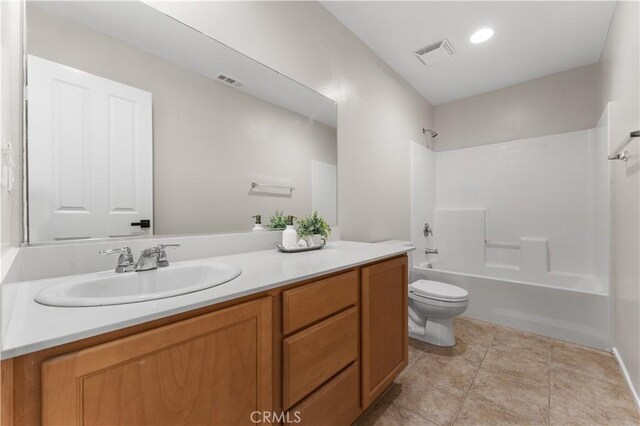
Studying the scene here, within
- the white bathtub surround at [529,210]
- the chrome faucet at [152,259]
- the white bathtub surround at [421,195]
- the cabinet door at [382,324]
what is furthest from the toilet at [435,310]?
the chrome faucet at [152,259]

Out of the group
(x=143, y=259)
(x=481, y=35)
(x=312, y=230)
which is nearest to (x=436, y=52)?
(x=481, y=35)

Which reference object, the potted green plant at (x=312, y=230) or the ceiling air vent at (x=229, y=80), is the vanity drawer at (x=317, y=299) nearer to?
the potted green plant at (x=312, y=230)

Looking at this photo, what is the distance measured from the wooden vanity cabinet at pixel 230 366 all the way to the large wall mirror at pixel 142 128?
0.62 m

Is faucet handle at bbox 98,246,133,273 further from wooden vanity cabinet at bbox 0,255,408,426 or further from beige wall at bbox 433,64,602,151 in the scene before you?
beige wall at bbox 433,64,602,151

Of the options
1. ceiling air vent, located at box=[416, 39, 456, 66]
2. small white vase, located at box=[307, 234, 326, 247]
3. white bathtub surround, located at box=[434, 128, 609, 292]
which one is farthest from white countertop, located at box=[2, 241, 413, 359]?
white bathtub surround, located at box=[434, 128, 609, 292]

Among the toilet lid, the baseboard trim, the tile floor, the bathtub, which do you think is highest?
the toilet lid

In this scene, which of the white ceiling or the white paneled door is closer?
the white paneled door

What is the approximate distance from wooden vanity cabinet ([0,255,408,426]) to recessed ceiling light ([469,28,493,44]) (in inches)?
84.7

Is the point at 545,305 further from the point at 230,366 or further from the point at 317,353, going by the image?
the point at 230,366

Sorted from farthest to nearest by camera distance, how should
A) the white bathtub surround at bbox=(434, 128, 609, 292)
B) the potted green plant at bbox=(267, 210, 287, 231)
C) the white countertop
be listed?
the white bathtub surround at bbox=(434, 128, 609, 292) < the potted green plant at bbox=(267, 210, 287, 231) < the white countertop

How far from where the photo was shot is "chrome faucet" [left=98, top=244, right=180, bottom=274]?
93 centimetres

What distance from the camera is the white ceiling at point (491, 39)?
1.89m

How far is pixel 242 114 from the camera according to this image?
1448mm

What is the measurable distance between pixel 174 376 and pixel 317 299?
505mm
